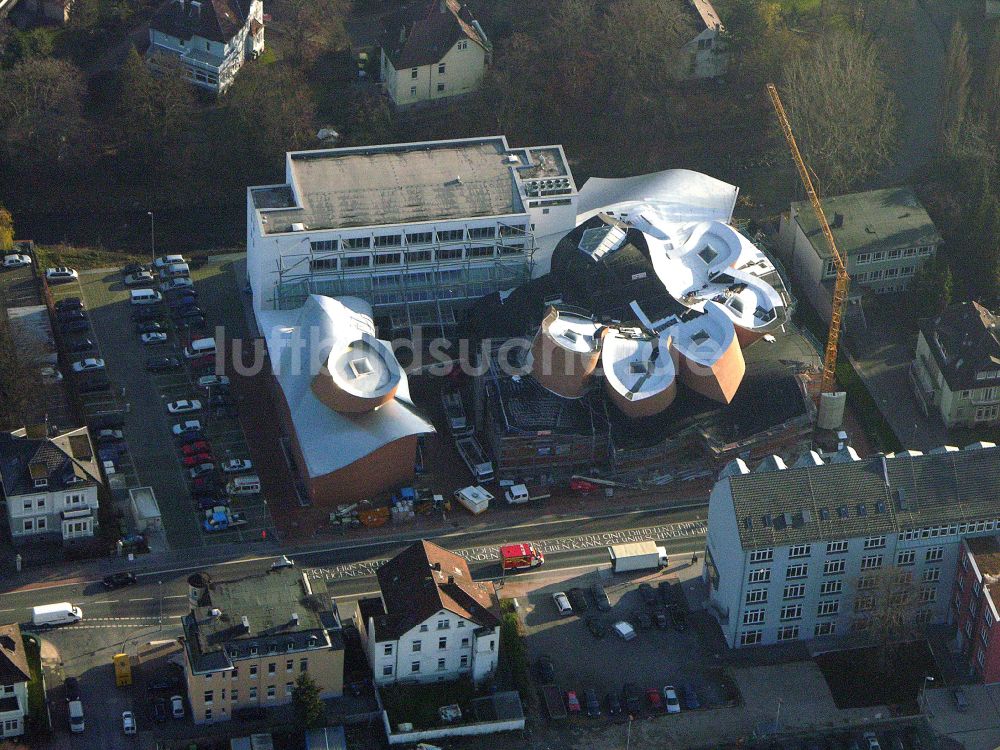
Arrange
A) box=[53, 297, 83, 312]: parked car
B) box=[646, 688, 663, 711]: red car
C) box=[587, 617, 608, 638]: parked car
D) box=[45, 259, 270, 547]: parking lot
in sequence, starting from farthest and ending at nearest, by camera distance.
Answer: box=[53, 297, 83, 312]: parked car < box=[45, 259, 270, 547]: parking lot < box=[587, 617, 608, 638]: parked car < box=[646, 688, 663, 711]: red car

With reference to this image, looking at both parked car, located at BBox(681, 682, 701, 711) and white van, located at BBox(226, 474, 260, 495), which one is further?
white van, located at BBox(226, 474, 260, 495)

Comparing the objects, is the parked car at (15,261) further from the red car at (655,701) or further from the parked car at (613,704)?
the red car at (655,701)

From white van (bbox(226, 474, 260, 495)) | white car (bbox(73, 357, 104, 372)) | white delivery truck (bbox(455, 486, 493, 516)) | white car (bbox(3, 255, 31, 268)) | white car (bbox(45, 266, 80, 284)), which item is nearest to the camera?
white delivery truck (bbox(455, 486, 493, 516))

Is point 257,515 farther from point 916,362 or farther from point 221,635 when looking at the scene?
point 916,362

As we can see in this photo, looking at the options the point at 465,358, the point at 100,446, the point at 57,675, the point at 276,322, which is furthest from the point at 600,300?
the point at 57,675

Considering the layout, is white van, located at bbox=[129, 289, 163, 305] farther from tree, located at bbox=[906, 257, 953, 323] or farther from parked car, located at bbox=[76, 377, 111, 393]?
tree, located at bbox=[906, 257, 953, 323]

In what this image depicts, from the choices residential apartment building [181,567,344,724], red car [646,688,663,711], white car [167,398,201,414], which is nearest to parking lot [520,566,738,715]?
red car [646,688,663,711]
